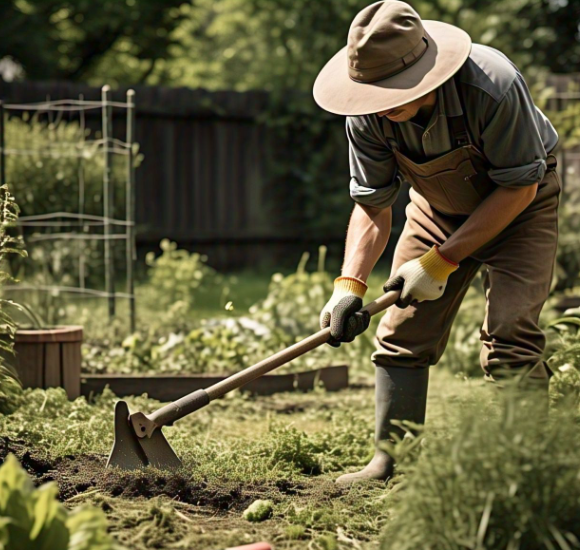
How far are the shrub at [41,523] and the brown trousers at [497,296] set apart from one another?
1.59m

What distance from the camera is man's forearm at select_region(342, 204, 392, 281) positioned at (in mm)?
3643

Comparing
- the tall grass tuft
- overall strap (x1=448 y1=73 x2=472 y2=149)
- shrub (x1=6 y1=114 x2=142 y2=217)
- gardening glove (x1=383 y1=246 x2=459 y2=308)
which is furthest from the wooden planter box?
shrub (x1=6 y1=114 x2=142 y2=217)

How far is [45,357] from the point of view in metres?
4.65

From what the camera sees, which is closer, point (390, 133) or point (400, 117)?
point (400, 117)

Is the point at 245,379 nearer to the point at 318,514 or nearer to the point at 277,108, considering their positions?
the point at 318,514

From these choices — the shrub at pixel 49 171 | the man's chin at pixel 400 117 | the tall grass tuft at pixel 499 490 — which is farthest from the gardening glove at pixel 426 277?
the shrub at pixel 49 171

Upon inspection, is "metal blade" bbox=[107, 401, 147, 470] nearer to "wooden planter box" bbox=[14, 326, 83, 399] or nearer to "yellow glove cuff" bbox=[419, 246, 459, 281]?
"yellow glove cuff" bbox=[419, 246, 459, 281]

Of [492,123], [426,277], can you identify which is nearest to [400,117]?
[492,123]

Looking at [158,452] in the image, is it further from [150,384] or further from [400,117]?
[150,384]

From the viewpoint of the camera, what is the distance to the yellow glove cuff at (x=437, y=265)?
3.42 metres

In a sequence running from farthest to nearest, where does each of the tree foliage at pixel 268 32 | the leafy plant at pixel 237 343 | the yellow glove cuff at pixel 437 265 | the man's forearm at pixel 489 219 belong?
the tree foliage at pixel 268 32, the leafy plant at pixel 237 343, the yellow glove cuff at pixel 437 265, the man's forearm at pixel 489 219

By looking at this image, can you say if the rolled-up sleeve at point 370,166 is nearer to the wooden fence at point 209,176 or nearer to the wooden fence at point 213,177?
the wooden fence at point 213,177

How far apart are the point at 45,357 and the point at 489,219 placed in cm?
242

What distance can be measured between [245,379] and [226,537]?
826 mm
